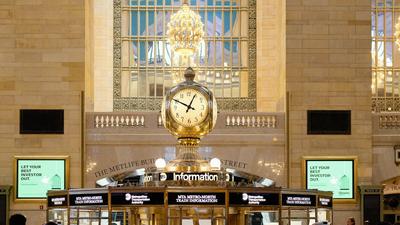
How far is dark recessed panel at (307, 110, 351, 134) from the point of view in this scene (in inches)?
1075

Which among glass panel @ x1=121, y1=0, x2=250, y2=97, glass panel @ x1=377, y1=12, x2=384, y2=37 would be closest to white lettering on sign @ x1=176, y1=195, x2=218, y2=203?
glass panel @ x1=121, y1=0, x2=250, y2=97

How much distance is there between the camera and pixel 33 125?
2702 centimetres

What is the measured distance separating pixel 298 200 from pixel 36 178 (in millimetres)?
18616

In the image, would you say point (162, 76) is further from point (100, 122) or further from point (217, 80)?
point (100, 122)

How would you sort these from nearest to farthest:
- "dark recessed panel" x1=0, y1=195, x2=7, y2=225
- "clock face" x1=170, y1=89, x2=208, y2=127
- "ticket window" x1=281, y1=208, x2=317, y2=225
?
"clock face" x1=170, y1=89, x2=208, y2=127
"ticket window" x1=281, y1=208, x2=317, y2=225
"dark recessed panel" x1=0, y1=195, x2=7, y2=225

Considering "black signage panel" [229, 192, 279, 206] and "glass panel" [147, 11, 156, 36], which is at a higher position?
"glass panel" [147, 11, 156, 36]

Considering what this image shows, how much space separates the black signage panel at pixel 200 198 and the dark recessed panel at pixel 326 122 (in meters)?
19.2

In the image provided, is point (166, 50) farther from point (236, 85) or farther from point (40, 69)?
point (40, 69)

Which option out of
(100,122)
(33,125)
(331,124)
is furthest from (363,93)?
(33,125)

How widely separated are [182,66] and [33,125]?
911 centimetres

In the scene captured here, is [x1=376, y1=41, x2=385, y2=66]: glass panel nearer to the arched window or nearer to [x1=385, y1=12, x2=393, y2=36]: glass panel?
the arched window

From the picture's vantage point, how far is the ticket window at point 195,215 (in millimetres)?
8445

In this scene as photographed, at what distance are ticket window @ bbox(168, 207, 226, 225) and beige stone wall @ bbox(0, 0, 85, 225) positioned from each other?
732 inches

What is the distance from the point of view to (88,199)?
885 centimetres
